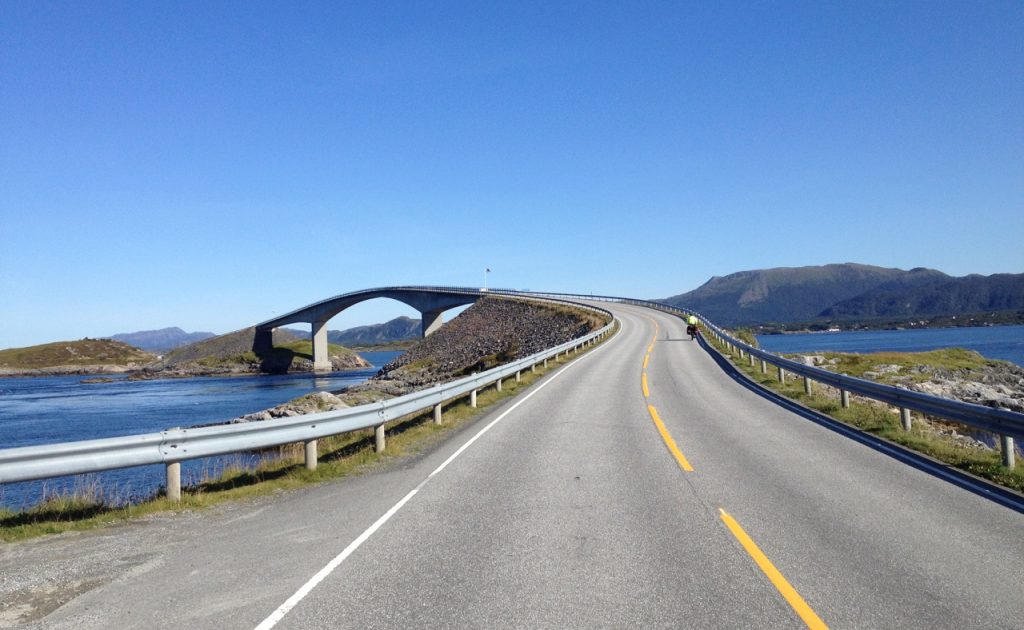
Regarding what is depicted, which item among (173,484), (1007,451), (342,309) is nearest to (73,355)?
(342,309)

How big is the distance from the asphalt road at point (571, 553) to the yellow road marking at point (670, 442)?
0.20 metres

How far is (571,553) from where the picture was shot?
548 centimetres

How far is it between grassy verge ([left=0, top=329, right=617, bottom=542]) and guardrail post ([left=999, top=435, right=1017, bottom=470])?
8.93 metres

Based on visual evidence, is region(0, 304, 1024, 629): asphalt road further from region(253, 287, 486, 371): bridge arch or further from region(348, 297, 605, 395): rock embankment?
region(253, 287, 486, 371): bridge arch

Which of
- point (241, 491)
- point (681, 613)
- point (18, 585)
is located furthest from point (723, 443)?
point (18, 585)

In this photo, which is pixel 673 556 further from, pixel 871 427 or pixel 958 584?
pixel 871 427

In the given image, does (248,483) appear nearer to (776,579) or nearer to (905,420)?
(776,579)

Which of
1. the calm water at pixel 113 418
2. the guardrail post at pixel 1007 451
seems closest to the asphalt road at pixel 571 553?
the guardrail post at pixel 1007 451

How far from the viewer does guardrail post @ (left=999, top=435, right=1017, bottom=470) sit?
845 cm

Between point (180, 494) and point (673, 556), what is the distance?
633 centimetres

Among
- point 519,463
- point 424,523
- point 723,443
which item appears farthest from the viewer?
point 723,443

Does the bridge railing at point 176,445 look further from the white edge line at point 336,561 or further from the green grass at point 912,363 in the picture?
the green grass at point 912,363

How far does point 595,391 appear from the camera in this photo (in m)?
19.5

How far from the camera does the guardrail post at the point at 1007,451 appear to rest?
8453mm
